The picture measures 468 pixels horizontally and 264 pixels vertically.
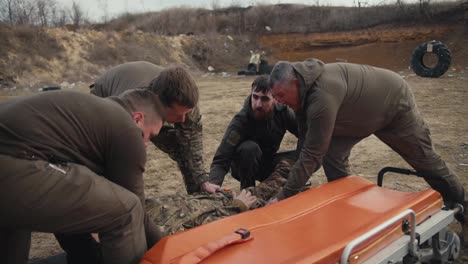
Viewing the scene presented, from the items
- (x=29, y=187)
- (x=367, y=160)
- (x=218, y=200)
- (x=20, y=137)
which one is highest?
(x=20, y=137)

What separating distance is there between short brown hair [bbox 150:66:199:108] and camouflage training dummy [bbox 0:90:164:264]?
28 centimetres

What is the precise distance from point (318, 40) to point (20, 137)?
83.1 ft

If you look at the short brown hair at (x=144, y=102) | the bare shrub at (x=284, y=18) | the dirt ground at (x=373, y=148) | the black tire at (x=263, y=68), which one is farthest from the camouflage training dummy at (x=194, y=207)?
the bare shrub at (x=284, y=18)

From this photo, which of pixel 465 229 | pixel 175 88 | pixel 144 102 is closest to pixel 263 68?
pixel 465 229

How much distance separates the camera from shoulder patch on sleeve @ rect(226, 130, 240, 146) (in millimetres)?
4347

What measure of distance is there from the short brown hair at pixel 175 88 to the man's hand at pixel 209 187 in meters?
1.54

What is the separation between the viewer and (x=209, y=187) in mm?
4004

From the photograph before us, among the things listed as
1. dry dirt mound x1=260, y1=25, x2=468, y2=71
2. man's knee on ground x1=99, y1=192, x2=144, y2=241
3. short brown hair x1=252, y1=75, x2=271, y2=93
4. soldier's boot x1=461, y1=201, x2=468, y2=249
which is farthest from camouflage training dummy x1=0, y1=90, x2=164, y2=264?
dry dirt mound x1=260, y1=25, x2=468, y2=71

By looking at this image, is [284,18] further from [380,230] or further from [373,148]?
[380,230]

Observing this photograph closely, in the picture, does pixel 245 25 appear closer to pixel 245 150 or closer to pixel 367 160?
pixel 367 160

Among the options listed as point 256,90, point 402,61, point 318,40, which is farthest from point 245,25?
point 256,90

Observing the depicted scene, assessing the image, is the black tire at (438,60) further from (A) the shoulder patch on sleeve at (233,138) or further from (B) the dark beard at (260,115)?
(A) the shoulder patch on sleeve at (233,138)

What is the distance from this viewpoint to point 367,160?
6461 mm

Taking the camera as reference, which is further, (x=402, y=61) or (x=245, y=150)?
(x=402, y=61)
